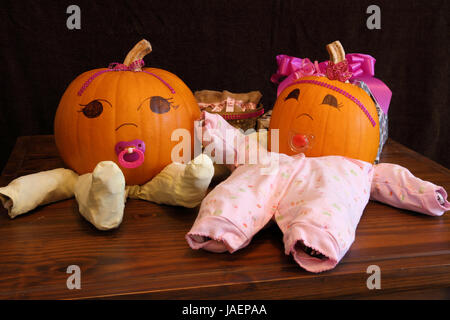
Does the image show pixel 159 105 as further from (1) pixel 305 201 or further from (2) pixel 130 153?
(1) pixel 305 201

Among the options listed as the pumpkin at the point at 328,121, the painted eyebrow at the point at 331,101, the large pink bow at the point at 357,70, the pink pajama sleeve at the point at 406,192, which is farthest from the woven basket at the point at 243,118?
the pink pajama sleeve at the point at 406,192

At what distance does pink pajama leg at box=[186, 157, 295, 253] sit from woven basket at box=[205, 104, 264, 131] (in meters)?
0.39

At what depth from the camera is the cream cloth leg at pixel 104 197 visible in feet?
2.56

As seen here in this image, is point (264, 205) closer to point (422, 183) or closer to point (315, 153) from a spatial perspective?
point (315, 153)

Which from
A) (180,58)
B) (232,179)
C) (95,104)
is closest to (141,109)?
(95,104)

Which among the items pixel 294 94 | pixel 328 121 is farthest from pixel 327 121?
pixel 294 94

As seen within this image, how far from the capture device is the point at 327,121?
1.01 meters

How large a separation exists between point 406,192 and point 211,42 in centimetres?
93

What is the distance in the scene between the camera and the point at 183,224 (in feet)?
3.05

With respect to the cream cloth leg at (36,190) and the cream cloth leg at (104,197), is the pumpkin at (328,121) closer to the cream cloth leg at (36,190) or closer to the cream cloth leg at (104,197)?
the cream cloth leg at (104,197)

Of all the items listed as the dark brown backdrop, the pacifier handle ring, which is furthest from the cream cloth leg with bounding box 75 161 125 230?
the dark brown backdrop

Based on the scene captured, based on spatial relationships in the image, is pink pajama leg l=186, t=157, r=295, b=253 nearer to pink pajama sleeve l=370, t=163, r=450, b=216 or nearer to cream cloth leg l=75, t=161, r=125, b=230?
cream cloth leg l=75, t=161, r=125, b=230

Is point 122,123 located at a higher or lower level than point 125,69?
lower

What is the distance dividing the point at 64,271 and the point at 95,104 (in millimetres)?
412
